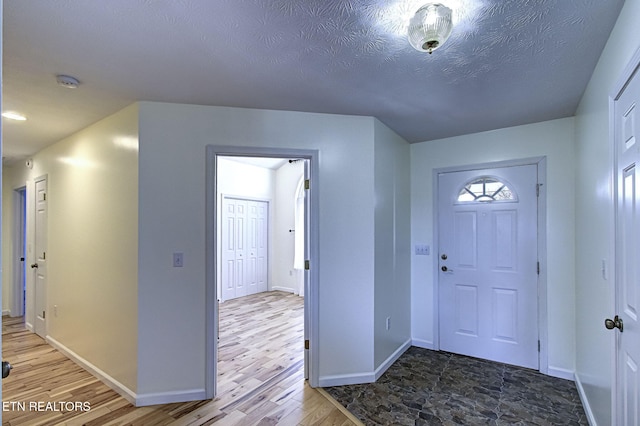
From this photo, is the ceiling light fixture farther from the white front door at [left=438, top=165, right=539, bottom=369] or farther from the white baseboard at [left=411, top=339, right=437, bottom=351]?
the white baseboard at [left=411, top=339, right=437, bottom=351]

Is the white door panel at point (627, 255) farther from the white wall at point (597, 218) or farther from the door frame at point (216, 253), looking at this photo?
the door frame at point (216, 253)

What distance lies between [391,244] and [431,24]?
2167 millimetres

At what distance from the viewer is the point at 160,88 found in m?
2.42

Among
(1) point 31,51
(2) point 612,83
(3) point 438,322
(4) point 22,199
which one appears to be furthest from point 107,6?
(4) point 22,199

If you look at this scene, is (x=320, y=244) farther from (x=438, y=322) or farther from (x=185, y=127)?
(x=438, y=322)

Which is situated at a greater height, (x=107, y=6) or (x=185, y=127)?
(x=107, y=6)

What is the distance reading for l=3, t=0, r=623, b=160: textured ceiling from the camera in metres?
1.60

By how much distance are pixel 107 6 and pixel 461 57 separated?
1.82 m

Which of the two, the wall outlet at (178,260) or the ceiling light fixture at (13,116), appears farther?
the ceiling light fixture at (13,116)

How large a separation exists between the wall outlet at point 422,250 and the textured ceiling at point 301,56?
1.48 meters

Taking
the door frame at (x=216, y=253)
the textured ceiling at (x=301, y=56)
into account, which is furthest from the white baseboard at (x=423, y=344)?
the textured ceiling at (x=301, y=56)

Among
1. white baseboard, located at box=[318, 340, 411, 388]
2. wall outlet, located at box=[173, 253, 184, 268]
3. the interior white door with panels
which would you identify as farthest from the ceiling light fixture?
white baseboard, located at box=[318, 340, 411, 388]

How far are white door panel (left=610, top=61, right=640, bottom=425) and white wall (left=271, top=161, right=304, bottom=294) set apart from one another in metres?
5.26

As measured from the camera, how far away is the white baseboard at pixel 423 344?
375 centimetres
